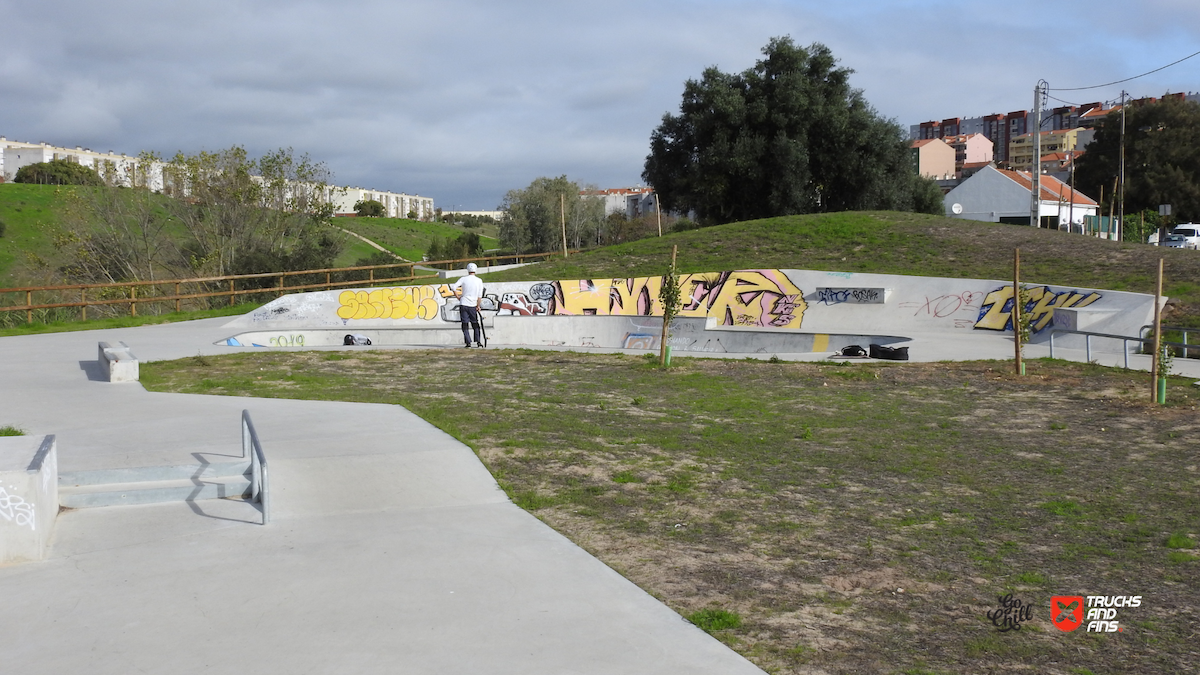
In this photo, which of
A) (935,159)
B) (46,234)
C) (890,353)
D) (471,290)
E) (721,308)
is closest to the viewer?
(890,353)

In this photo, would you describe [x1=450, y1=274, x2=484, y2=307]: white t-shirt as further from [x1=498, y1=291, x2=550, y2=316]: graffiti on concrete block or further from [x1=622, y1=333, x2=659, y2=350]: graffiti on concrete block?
[x1=498, y1=291, x2=550, y2=316]: graffiti on concrete block

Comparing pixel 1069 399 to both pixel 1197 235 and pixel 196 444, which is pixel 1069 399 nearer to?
pixel 196 444

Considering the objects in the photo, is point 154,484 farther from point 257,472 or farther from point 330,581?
point 330,581

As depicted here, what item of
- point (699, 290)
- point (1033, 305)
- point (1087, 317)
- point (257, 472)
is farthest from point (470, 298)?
point (1033, 305)

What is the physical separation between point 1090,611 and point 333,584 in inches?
173

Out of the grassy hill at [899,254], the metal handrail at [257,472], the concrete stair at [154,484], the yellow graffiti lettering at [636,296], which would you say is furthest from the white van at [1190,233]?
the concrete stair at [154,484]

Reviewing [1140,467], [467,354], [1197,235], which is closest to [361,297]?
[467,354]

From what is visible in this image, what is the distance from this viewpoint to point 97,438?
8195mm

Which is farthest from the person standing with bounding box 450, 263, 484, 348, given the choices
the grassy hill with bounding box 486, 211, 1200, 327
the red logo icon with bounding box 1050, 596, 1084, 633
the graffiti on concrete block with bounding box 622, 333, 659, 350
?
the grassy hill with bounding box 486, 211, 1200, 327

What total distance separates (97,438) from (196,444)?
1.10m

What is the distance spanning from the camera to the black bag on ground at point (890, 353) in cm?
1695

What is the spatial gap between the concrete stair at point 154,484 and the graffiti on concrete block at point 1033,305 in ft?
68.8

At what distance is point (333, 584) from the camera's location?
5004 mm

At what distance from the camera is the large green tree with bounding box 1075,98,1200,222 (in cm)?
6156
